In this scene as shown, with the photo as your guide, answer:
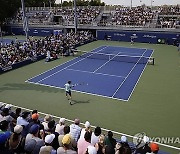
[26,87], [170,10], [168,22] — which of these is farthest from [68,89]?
[170,10]

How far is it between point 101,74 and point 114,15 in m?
28.5

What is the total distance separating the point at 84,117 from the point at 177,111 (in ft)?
18.7

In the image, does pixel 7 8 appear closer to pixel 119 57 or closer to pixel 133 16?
pixel 133 16

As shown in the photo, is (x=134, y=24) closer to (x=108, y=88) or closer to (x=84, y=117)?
(x=108, y=88)

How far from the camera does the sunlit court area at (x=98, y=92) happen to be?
22.9ft

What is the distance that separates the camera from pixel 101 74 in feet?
73.2

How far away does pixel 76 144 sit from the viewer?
23.3 ft

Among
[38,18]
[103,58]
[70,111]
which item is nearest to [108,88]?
[70,111]

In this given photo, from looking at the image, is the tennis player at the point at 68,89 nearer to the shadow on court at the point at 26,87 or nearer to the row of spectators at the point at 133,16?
the shadow on court at the point at 26,87

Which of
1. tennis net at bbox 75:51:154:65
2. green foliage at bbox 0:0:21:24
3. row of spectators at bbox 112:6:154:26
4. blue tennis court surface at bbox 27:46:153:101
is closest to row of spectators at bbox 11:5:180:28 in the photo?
row of spectators at bbox 112:6:154:26

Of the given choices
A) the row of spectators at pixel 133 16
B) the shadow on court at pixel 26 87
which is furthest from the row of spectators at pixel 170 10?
the shadow on court at pixel 26 87

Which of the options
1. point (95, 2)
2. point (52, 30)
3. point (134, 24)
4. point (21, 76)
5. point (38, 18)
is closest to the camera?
point (21, 76)

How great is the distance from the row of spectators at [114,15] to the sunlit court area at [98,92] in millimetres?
358

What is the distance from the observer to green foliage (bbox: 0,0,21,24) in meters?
56.7
